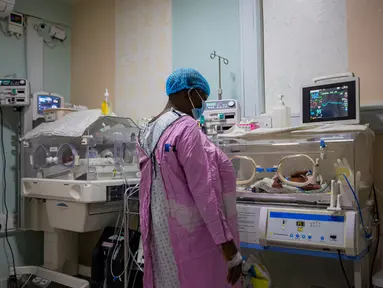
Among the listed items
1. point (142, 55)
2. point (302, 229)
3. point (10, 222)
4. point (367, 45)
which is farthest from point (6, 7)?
point (302, 229)

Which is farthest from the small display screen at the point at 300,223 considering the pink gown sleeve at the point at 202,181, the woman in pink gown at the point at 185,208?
the pink gown sleeve at the point at 202,181

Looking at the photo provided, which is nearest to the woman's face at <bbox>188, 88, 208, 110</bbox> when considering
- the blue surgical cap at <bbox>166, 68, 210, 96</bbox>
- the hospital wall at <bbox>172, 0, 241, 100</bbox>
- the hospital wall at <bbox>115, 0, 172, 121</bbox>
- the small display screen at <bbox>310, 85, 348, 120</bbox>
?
the blue surgical cap at <bbox>166, 68, 210, 96</bbox>

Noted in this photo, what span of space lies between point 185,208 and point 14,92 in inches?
93.9

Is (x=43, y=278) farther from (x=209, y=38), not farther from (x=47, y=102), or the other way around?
(x=209, y=38)

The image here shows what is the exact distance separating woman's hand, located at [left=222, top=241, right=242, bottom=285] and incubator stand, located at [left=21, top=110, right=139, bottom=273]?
1.26 metres

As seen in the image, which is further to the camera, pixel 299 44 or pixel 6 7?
pixel 6 7

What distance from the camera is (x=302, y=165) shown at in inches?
89.4

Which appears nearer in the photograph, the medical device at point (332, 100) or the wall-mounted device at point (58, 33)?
the medical device at point (332, 100)

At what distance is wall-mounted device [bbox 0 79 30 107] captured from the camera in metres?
3.25

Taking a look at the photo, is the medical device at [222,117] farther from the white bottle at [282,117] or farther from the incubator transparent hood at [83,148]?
the incubator transparent hood at [83,148]

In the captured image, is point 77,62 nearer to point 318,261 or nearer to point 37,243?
point 37,243

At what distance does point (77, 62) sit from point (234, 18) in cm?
194

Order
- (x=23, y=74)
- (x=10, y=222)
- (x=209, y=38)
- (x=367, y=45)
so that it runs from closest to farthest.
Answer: (x=367, y=45) < (x=209, y=38) < (x=10, y=222) < (x=23, y=74)

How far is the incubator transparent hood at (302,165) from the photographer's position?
6.27 ft
